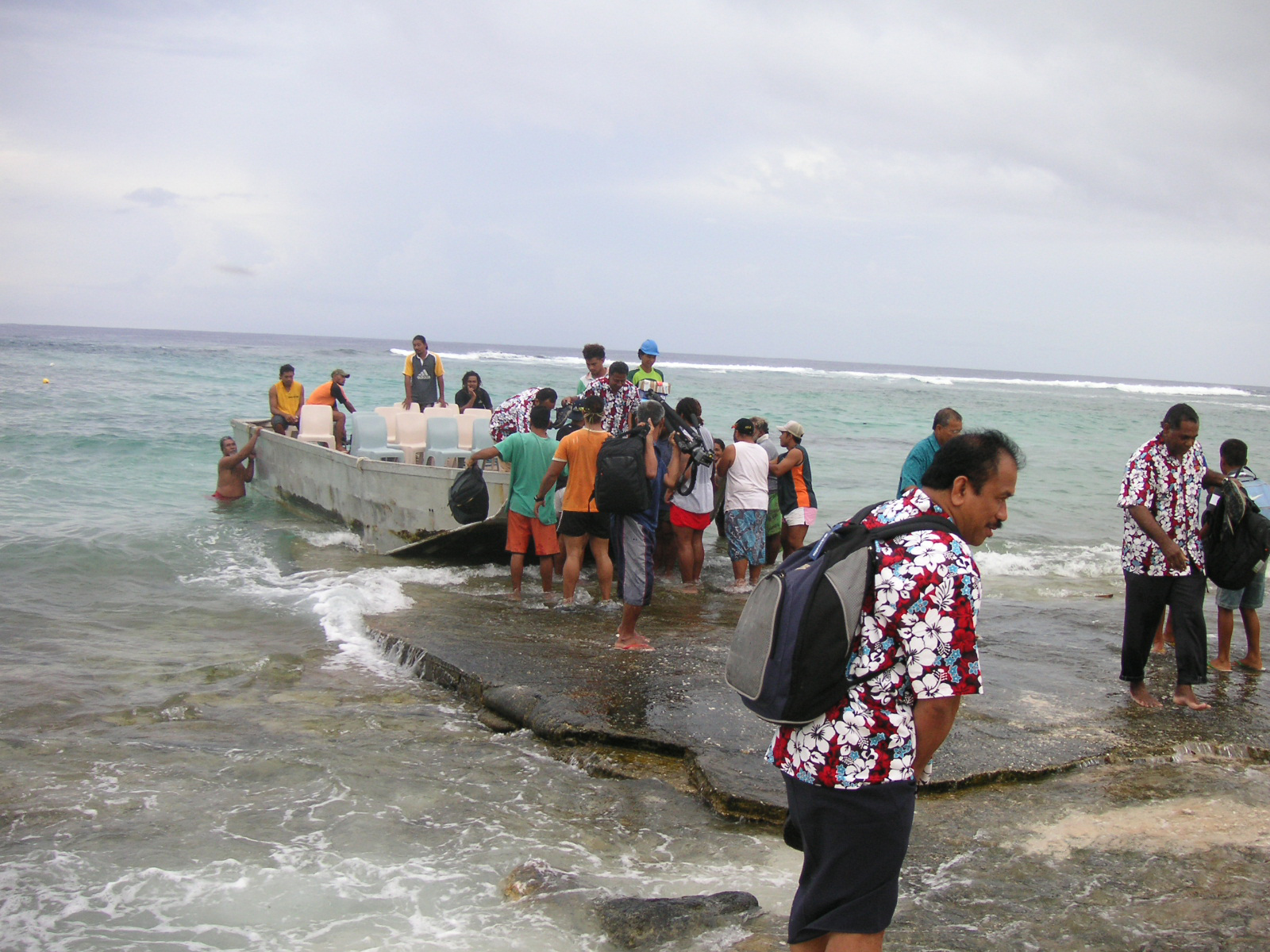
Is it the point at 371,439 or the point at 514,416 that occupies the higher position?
the point at 514,416

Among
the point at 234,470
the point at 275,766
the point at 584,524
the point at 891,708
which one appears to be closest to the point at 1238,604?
the point at 584,524

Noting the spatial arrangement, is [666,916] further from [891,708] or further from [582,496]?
[582,496]

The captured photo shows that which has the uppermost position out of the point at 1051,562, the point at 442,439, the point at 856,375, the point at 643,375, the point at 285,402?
the point at 856,375

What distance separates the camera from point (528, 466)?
25.7 feet

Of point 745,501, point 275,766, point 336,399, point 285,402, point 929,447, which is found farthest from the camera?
point 285,402

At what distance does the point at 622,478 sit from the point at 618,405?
215cm

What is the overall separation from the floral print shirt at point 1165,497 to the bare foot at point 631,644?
118 inches

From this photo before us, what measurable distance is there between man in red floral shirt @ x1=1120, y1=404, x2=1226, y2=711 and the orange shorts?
429 centimetres

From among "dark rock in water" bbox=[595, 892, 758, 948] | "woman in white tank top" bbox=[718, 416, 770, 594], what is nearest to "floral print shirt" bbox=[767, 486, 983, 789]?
"dark rock in water" bbox=[595, 892, 758, 948]

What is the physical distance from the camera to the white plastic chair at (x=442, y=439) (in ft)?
35.1

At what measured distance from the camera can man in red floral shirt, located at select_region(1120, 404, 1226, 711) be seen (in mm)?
5234

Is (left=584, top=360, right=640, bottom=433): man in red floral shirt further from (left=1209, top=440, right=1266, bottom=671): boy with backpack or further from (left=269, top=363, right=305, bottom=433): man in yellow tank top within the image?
(left=269, top=363, right=305, bottom=433): man in yellow tank top

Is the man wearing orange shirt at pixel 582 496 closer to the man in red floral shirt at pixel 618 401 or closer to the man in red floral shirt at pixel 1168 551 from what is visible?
Answer: the man in red floral shirt at pixel 618 401

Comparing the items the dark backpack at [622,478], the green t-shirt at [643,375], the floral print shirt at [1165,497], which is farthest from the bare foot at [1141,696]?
the green t-shirt at [643,375]
